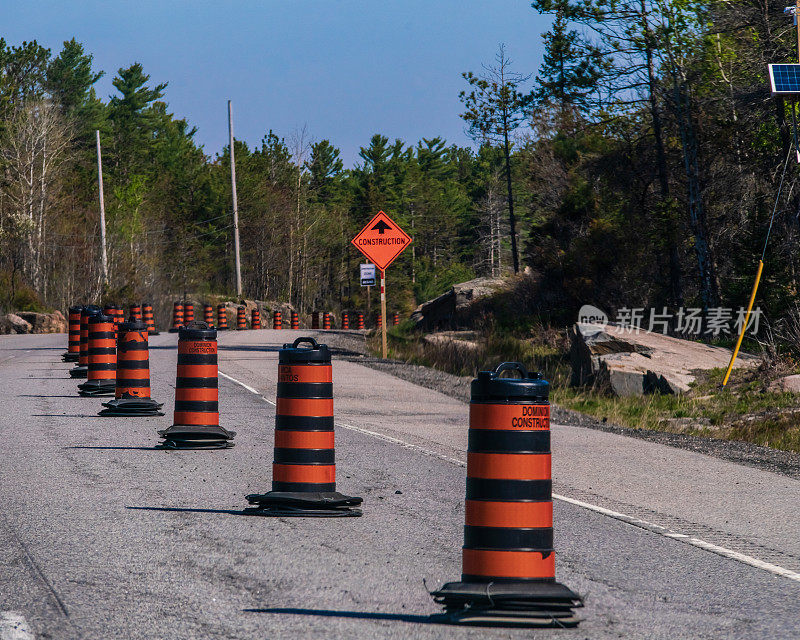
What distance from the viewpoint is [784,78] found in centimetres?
2241

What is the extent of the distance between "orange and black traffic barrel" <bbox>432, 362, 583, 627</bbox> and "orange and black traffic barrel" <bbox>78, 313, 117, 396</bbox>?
12.5m

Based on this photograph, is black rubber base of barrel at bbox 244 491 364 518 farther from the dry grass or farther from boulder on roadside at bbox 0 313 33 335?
boulder on roadside at bbox 0 313 33 335

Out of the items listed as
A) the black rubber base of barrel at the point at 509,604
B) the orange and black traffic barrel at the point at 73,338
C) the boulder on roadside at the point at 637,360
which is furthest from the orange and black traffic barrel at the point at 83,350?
the black rubber base of barrel at the point at 509,604

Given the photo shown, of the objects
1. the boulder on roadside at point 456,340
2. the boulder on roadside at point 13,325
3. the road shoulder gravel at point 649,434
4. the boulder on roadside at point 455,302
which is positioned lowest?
the road shoulder gravel at point 649,434

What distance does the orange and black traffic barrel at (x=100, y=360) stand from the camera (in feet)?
54.6

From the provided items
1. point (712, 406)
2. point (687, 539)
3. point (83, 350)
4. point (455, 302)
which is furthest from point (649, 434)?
point (455, 302)

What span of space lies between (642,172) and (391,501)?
28.3 m

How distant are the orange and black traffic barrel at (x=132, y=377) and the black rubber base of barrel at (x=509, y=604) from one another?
9.86 m

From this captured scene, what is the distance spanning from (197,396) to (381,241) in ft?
48.6

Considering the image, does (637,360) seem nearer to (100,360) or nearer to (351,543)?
(100,360)

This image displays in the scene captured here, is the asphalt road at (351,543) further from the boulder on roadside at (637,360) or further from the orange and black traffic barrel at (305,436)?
the boulder on roadside at (637,360)

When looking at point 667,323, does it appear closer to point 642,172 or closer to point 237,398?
point 642,172

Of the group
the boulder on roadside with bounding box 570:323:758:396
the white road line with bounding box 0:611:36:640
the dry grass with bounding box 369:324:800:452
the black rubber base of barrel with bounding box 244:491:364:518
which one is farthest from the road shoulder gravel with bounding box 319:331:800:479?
the white road line with bounding box 0:611:36:640

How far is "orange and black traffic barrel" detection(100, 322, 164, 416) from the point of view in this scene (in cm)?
1406
